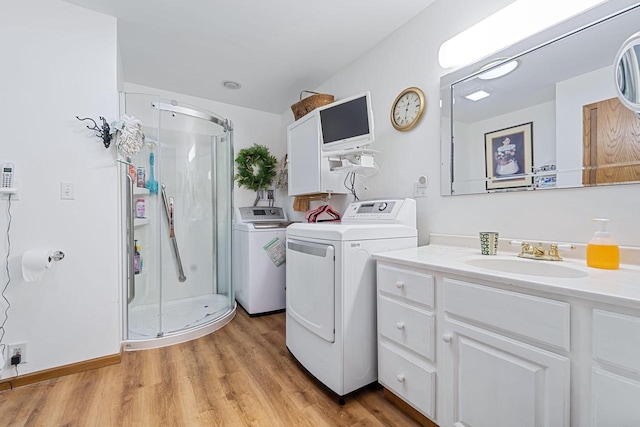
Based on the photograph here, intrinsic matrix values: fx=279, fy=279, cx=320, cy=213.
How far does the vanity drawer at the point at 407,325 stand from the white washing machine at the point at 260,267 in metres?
1.56

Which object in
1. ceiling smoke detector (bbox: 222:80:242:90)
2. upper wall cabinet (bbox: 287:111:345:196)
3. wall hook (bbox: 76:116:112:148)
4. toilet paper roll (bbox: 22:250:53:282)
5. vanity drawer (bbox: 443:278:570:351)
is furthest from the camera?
ceiling smoke detector (bbox: 222:80:242:90)

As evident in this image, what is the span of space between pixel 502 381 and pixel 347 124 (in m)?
1.68

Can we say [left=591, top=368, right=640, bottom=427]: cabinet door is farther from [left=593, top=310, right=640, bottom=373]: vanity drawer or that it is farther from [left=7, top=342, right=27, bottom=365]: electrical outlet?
[left=7, top=342, right=27, bottom=365]: electrical outlet

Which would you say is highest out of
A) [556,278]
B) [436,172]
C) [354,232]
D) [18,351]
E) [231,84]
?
[231,84]

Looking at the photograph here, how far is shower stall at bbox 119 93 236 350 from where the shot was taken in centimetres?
220

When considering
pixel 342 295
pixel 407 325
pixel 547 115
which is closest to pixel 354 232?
pixel 342 295

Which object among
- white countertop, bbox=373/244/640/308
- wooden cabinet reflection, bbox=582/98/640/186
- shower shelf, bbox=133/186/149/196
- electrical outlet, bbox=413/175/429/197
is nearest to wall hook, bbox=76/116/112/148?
Answer: shower shelf, bbox=133/186/149/196

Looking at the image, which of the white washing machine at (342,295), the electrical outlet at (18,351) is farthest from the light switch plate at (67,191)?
the white washing machine at (342,295)

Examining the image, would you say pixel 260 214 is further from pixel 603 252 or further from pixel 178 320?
pixel 603 252

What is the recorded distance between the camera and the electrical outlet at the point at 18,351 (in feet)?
5.28

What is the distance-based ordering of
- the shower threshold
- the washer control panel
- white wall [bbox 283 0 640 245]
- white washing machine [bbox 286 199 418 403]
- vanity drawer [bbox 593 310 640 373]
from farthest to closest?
the washer control panel
the shower threshold
white washing machine [bbox 286 199 418 403]
white wall [bbox 283 0 640 245]
vanity drawer [bbox 593 310 640 373]

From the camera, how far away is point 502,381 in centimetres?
96

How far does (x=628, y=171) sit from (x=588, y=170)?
12 cm

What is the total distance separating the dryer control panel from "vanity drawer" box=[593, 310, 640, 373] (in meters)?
1.02
